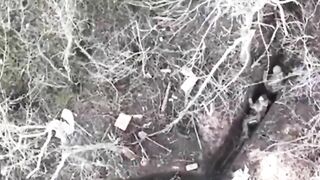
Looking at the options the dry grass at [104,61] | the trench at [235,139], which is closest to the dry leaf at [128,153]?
the dry grass at [104,61]

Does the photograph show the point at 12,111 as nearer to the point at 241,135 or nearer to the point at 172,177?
the point at 172,177

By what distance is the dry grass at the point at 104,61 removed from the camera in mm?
1653

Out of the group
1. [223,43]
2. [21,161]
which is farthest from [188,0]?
[21,161]

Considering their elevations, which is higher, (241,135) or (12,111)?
(12,111)

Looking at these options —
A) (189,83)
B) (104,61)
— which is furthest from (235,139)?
(104,61)

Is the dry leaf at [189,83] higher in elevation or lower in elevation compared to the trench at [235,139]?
higher

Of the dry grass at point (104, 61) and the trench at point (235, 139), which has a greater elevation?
the dry grass at point (104, 61)

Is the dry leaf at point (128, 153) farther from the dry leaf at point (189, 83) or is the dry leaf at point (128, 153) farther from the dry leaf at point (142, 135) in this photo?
the dry leaf at point (189, 83)

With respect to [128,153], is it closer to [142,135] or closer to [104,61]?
[142,135]

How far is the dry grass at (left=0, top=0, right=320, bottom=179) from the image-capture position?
1.65 meters

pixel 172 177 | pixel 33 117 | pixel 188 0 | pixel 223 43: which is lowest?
pixel 172 177

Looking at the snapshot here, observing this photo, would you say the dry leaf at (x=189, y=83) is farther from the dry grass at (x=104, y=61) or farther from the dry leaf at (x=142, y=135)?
the dry leaf at (x=142, y=135)

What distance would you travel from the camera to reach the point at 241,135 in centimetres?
171

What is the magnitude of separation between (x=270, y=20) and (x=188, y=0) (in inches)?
7.5
